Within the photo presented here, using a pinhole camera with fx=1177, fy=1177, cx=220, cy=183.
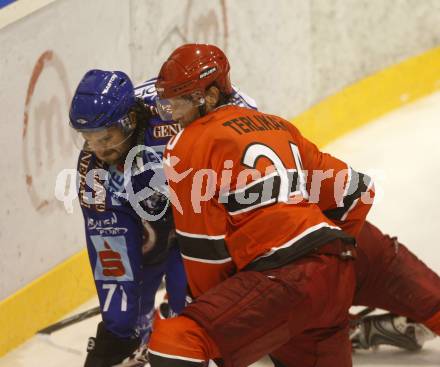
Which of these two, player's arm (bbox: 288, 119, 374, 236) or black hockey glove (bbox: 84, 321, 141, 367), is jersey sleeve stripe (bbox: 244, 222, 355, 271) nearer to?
player's arm (bbox: 288, 119, 374, 236)

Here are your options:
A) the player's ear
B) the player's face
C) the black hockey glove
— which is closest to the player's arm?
the player's ear

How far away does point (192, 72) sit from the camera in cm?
318

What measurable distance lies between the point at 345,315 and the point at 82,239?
1.83 meters

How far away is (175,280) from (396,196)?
1722mm

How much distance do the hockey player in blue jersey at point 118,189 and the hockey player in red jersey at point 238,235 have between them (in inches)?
13.7

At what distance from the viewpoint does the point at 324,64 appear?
6141 millimetres

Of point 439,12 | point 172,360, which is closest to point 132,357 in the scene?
point 172,360

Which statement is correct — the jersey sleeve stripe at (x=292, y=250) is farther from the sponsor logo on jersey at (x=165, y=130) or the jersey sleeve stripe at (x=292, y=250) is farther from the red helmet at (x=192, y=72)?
the sponsor logo on jersey at (x=165, y=130)

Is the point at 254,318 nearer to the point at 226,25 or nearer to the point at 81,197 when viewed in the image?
the point at 81,197

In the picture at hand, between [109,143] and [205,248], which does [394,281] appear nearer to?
[205,248]

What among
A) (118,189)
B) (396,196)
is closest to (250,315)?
(118,189)

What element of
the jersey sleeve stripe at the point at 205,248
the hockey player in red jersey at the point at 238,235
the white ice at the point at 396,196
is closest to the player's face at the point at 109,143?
the hockey player in red jersey at the point at 238,235

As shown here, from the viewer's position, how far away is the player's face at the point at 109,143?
351cm

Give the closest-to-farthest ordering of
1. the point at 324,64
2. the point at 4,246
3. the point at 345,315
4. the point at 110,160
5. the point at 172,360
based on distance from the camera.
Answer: the point at 172,360 < the point at 345,315 < the point at 110,160 < the point at 4,246 < the point at 324,64
